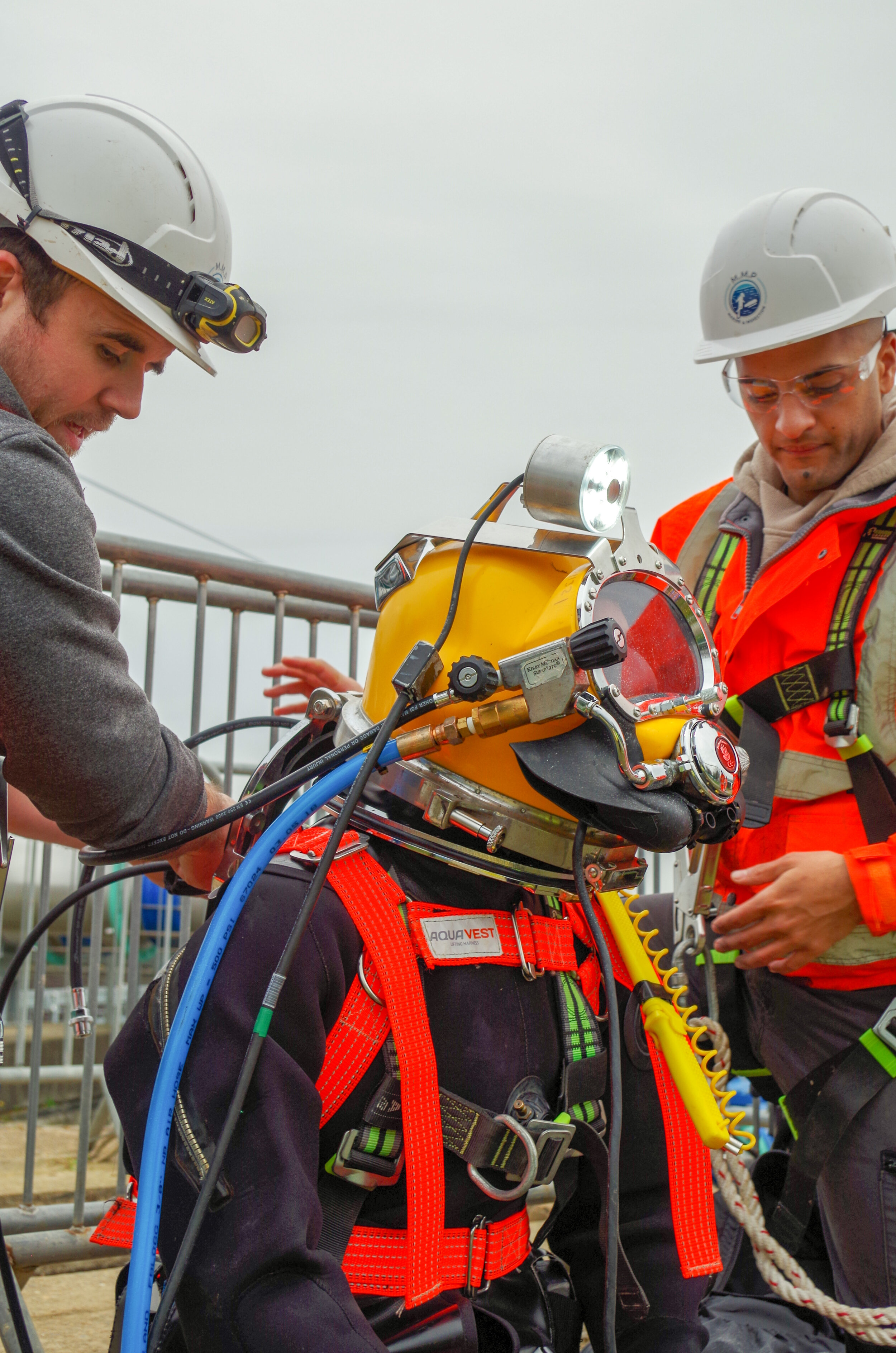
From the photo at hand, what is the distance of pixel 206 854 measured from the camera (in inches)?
72.4

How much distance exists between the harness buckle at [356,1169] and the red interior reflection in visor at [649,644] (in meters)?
0.67

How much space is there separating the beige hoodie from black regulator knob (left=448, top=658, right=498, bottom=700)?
1067 millimetres

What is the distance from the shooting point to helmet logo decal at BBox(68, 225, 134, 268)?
5.43ft

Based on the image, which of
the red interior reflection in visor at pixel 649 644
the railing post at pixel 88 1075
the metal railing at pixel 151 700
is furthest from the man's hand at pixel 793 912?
the railing post at pixel 88 1075

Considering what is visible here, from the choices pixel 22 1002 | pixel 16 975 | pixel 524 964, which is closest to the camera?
pixel 524 964

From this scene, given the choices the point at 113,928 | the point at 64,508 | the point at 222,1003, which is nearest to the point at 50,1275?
the point at 113,928

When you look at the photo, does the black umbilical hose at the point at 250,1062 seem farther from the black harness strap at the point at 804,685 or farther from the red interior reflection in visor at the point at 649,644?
the black harness strap at the point at 804,685

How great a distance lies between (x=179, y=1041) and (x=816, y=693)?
4.40ft

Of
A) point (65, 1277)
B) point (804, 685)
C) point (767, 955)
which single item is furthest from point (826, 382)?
point (65, 1277)

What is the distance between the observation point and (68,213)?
65.3 inches

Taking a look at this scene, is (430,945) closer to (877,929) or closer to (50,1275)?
(877,929)

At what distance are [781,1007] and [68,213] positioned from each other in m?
1.85

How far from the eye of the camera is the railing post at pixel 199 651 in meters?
3.12

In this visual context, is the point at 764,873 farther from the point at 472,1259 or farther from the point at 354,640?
the point at 354,640
